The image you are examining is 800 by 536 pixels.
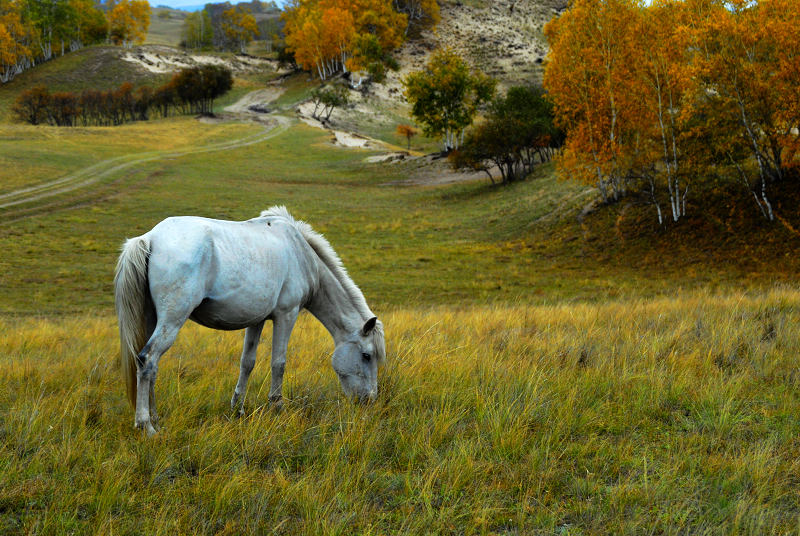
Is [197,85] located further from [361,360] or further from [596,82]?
[361,360]

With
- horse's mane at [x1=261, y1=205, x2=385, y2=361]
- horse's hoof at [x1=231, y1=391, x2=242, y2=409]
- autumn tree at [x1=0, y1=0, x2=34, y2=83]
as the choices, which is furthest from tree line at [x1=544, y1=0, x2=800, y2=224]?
autumn tree at [x1=0, y1=0, x2=34, y2=83]

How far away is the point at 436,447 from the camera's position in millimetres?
4742

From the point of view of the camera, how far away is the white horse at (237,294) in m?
5.18

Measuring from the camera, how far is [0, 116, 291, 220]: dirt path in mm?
36562

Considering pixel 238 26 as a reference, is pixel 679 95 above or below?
below

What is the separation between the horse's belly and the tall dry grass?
911 mm

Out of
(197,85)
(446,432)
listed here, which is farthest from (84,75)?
(446,432)

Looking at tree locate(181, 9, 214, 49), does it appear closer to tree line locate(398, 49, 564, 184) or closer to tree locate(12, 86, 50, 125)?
tree locate(12, 86, 50, 125)

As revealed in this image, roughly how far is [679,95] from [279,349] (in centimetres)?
2454

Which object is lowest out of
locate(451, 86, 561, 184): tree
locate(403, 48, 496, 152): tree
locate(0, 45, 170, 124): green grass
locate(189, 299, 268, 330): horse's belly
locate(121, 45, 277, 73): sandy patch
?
locate(189, 299, 268, 330): horse's belly

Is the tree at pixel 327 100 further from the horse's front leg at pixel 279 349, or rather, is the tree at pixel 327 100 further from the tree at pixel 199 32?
the tree at pixel 199 32

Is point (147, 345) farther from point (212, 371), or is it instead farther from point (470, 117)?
point (470, 117)

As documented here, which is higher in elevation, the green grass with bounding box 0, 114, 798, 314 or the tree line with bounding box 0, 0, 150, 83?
the tree line with bounding box 0, 0, 150, 83

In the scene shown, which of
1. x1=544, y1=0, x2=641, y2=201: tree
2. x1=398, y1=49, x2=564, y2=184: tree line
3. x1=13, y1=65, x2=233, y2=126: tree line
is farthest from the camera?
x1=13, y1=65, x2=233, y2=126: tree line
